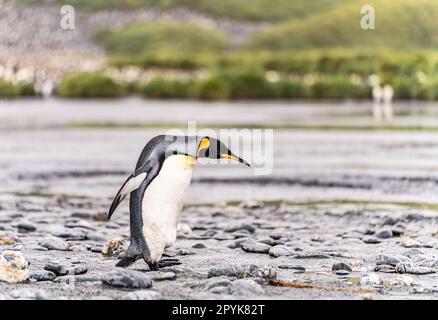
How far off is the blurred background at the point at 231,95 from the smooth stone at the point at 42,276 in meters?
3.95

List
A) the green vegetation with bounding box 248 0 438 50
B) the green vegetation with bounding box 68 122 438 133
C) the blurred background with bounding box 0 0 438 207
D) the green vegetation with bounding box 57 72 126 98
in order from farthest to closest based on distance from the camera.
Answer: the green vegetation with bounding box 248 0 438 50
the green vegetation with bounding box 57 72 126 98
the green vegetation with bounding box 68 122 438 133
the blurred background with bounding box 0 0 438 207

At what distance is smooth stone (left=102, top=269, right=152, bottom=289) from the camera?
15.5ft

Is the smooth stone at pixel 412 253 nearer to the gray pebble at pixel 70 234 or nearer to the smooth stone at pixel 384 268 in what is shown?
the smooth stone at pixel 384 268

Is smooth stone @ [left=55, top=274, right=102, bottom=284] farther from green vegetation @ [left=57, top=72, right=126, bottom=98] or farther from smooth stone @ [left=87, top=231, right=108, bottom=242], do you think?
green vegetation @ [left=57, top=72, right=126, bottom=98]

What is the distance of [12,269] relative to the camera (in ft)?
15.9

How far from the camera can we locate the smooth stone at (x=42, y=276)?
16.3 feet

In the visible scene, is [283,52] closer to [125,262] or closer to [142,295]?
[125,262]

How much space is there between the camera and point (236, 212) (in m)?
7.97

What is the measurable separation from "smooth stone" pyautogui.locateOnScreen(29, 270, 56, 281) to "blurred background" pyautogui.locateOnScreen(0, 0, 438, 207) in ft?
12.9

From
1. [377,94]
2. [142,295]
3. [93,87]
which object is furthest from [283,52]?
[142,295]

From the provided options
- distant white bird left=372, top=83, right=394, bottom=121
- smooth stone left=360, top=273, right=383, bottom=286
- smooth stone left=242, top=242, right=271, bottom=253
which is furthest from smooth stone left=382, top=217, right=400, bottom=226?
distant white bird left=372, top=83, right=394, bottom=121
